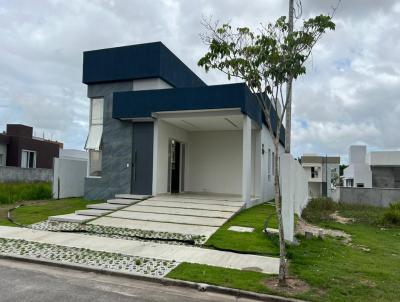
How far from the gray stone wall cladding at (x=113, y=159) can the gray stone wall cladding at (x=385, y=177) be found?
29.1m

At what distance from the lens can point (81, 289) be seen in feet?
21.0

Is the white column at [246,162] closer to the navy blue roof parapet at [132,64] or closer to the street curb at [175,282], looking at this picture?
the navy blue roof parapet at [132,64]

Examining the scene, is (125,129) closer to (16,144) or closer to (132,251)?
(132,251)

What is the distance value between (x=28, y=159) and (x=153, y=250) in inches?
1141

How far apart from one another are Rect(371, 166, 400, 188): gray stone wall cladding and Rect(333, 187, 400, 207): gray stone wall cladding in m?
12.1

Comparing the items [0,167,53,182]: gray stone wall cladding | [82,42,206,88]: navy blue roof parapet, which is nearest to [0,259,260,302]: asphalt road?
[82,42,206,88]: navy blue roof parapet

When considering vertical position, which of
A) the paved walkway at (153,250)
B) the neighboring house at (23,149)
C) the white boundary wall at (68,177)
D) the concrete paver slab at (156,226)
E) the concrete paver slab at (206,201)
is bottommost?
the paved walkway at (153,250)

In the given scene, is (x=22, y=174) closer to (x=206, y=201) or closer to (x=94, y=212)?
(x=94, y=212)

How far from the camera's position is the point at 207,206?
14.3m

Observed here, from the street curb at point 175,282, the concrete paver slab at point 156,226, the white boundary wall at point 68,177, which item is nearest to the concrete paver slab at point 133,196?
the concrete paver slab at point 156,226

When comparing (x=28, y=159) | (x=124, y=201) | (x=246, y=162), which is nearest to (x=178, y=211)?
(x=124, y=201)

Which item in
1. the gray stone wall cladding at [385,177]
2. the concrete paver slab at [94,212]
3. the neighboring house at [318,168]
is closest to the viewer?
the concrete paver slab at [94,212]

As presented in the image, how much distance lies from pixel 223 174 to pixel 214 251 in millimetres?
11538

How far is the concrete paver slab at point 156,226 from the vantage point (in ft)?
35.6
